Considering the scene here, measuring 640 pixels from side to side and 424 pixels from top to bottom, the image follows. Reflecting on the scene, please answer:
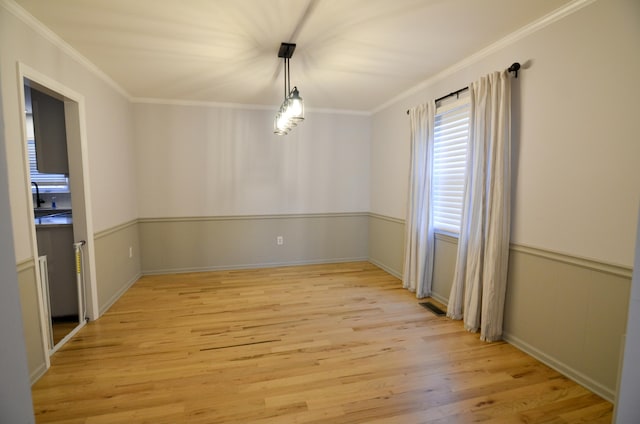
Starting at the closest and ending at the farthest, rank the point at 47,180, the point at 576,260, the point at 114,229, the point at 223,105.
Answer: the point at 576,260 → the point at 114,229 → the point at 223,105 → the point at 47,180

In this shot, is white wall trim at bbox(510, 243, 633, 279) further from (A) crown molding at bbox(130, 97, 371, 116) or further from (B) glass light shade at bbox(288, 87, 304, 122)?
(A) crown molding at bbox(130, 97, 371, 116)

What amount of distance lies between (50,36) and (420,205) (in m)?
3.83

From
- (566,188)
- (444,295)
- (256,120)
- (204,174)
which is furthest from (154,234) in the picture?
(566,188)

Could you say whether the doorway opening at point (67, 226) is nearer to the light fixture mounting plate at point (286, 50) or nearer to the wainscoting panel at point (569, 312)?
the light fixture mounting plate at point (286, 50)

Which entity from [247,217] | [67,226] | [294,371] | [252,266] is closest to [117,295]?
[67,226]

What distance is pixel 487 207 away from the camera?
8.55 feet

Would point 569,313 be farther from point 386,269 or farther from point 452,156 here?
point 386,269

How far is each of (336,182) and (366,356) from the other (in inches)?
123

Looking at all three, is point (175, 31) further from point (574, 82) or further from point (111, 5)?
point (574, 82)

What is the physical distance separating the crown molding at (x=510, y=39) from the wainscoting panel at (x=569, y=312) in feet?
5.58

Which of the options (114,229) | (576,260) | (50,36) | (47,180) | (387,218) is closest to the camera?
(576,260)

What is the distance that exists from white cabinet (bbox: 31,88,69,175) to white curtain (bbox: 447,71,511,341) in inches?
158

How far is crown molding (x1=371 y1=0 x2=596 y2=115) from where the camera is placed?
2041 mm

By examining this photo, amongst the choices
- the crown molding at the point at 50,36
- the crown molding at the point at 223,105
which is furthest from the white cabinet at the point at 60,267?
the crown molding at the point at 223,105
